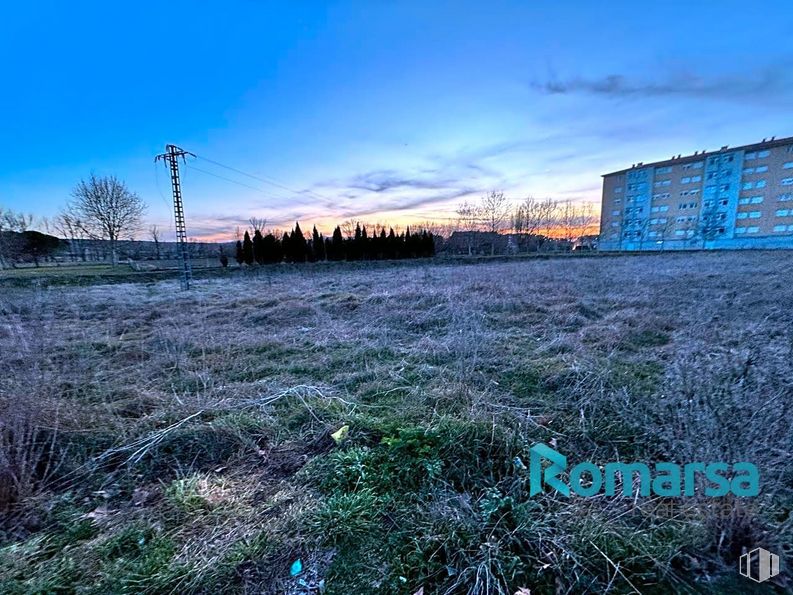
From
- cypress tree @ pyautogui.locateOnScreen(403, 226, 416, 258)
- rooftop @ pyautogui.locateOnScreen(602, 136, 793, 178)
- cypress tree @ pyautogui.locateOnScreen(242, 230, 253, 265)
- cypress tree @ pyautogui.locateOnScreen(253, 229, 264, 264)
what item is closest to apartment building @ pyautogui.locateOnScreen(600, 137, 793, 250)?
rooftop @ pyautogui.locateOnScreen(602, 136, 793, 178)

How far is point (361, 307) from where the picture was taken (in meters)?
9.02

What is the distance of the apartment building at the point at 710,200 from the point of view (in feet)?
135

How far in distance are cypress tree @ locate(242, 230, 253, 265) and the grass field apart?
25.1m

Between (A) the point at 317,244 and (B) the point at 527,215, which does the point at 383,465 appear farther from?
(B) the point at 527,215

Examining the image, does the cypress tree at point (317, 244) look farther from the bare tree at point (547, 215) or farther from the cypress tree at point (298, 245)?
the bare tree at point (547, 215)

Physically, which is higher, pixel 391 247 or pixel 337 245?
pixel 337 245

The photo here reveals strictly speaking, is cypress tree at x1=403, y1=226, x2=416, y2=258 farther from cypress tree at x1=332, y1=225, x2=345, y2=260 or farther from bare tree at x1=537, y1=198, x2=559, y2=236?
bare tree at x1=537, y1=198, x2=559, y2=236

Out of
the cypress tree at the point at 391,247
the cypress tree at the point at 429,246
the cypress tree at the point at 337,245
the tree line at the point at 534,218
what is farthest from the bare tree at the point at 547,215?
the cypress tree at the point at 337,245

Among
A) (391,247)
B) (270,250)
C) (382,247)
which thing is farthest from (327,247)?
(391,247)

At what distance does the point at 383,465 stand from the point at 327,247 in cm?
3173

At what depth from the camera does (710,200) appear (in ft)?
151

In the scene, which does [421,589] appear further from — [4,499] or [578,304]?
[578,304]

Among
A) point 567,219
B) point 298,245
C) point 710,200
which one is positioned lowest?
point 298,245

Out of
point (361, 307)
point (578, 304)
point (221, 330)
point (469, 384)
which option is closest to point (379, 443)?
point (469, 384)
